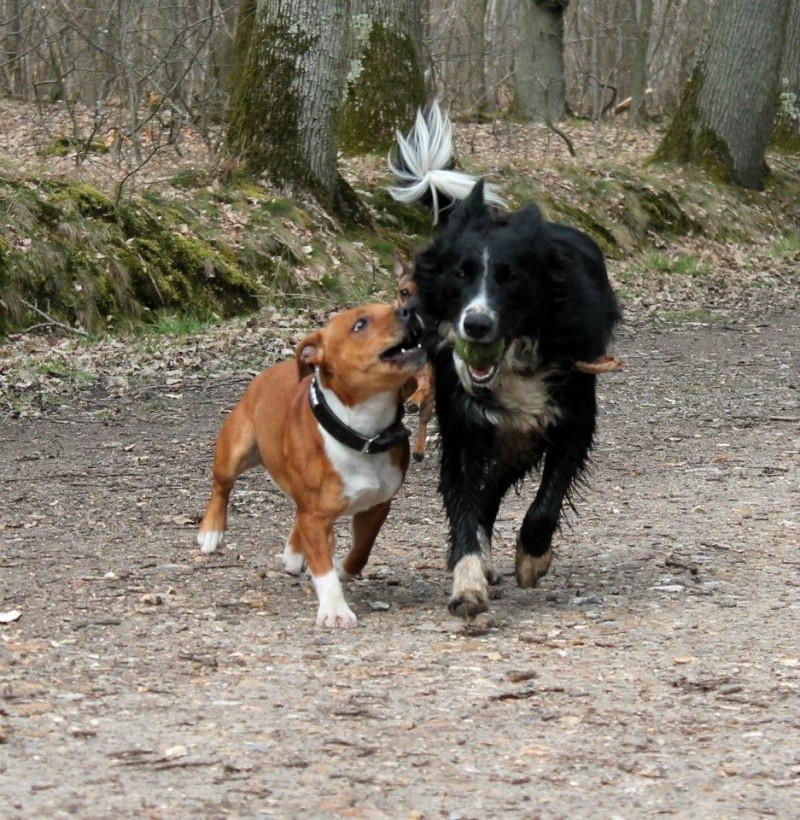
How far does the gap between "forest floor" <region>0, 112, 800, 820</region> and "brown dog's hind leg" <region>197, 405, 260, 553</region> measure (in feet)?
0.41

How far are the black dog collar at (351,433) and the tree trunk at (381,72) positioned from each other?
11006 millimetres

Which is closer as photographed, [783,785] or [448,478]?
[783,785]

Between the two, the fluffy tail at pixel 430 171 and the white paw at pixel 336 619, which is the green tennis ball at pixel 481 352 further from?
the fluffy tail at pixel 430 171

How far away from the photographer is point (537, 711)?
4.34 metres

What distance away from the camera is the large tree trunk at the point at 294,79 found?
1381 cm

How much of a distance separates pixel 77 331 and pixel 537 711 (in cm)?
785

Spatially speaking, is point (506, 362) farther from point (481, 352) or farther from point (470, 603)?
point (470, 603)

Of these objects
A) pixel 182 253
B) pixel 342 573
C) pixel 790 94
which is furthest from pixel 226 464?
pixel 790 94

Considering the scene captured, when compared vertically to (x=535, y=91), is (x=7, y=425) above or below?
below

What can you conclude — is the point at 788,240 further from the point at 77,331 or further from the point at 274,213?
the point at 77,331

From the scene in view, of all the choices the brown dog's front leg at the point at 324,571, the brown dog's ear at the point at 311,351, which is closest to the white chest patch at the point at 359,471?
the brown dog's front leg at the point at 324,571

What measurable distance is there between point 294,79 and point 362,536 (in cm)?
879

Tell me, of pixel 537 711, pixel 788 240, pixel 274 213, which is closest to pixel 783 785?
pixel 537 711

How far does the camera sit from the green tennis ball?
546 cm
